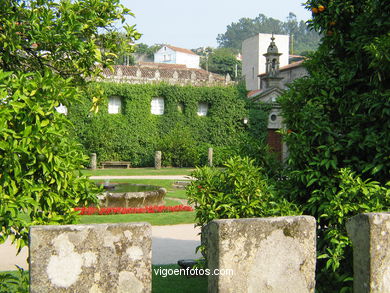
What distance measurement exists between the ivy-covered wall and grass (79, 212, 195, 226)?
15.1m

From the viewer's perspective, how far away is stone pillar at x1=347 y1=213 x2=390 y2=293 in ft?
12.0

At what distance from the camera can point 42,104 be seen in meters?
3.83

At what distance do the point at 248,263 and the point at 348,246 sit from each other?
1.61 metres

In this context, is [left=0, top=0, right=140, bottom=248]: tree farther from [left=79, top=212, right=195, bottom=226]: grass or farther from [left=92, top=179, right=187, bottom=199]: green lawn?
[left=92, top=179, right=187, bottom=199]: green lawn

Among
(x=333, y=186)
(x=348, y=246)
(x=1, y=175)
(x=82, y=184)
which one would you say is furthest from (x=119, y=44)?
(x=348, y=246)

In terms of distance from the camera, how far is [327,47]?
5566mm

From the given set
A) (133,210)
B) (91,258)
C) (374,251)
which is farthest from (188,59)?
(91,258)

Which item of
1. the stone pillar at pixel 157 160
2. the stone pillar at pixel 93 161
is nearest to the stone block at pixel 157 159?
the stone pillar at pixel 157 160

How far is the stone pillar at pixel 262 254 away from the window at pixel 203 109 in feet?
90.1

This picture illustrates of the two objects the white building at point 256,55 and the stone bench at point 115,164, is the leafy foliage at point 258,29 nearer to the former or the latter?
the white building at point 256,55

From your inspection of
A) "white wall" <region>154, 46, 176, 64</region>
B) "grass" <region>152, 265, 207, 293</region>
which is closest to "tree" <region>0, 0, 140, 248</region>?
"grass" <region>152, 265, 207, 293</region>

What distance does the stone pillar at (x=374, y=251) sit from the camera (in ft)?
12.0

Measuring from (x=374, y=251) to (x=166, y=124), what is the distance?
26.5m

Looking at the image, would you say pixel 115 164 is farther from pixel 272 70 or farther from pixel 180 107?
pixel 272 70
